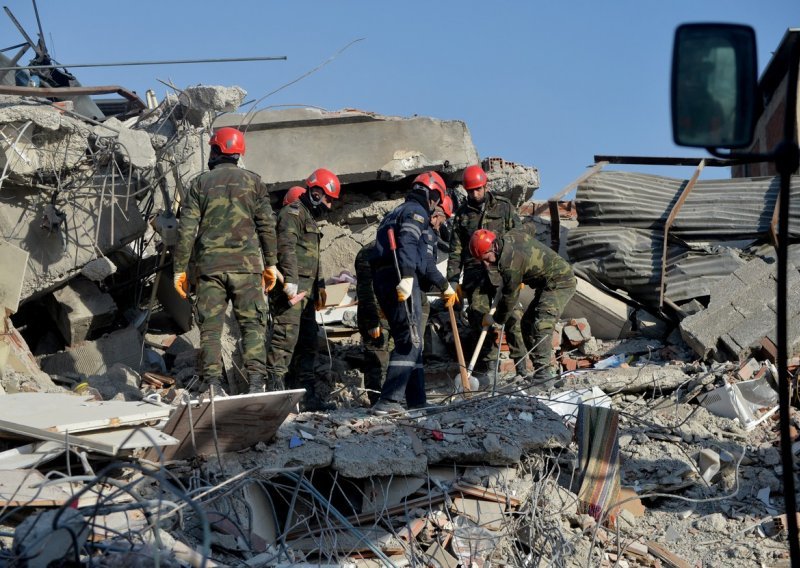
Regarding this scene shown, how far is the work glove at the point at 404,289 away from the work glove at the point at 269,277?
50.5 inches

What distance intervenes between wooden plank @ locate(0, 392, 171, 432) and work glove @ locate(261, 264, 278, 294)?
7.21ft

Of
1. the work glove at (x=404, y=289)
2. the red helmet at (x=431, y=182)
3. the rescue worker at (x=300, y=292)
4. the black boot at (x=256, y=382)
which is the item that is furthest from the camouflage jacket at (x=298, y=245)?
the work glove at (x=404, y=289)

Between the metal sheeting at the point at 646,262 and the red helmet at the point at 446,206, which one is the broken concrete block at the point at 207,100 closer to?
the red helmet at the point at 446,206

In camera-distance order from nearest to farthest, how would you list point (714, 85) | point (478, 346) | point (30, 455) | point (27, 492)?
1. point (714, 85)
2. point (27, 492)
3. point (30, 455)
4. point (478, 346)

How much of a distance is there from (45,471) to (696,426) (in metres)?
4.77

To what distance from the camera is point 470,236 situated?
30.2ft

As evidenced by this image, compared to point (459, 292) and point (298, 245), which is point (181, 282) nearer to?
point (298, 245)

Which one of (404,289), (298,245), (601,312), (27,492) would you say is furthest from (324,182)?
(27,492)

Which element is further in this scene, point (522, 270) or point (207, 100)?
point (207, 100)

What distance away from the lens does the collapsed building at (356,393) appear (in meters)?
4.86

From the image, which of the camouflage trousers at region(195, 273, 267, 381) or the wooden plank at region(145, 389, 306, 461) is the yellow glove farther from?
the wooden plank at region(145, 389, 306, 461)

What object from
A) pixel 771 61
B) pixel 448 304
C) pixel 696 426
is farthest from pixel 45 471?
pixel 771 61

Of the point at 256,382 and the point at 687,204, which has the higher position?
the point at 687,204

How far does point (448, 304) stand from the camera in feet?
26.0
